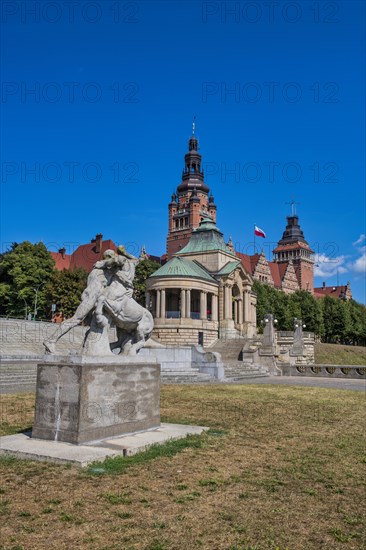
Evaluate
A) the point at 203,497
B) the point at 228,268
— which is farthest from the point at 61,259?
the point at 203,497

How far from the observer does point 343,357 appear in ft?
227

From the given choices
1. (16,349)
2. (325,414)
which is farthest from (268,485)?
(16,349)

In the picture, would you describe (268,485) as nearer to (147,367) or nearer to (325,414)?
(147,367)

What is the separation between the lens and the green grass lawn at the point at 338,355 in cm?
6500

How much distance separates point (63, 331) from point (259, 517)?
193 inches

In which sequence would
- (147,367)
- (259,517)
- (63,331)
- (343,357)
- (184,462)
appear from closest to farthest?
(259,517) < (184,462) < (63,331) < (147,367) < (343,357)

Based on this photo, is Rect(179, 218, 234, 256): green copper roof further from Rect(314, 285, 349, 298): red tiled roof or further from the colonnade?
Rect(314, 285, 349, 298): red tiled roof

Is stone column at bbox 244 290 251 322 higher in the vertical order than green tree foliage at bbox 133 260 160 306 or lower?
lower

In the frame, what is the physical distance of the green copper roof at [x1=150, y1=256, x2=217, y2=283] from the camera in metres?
53.7

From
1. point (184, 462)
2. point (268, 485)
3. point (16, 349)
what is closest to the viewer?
point (268, 485)

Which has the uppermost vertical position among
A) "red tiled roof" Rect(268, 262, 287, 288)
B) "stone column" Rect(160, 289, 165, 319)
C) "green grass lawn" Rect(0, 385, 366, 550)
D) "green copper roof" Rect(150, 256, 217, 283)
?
"red tiled roof" Rect(268, 262, 287, 288)

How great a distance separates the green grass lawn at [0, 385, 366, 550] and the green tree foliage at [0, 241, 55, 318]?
50453mm

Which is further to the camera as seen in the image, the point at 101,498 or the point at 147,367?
the point at 147,367

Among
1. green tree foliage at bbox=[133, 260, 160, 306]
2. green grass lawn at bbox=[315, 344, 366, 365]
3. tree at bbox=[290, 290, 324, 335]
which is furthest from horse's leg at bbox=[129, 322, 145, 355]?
tree at bbox=[290, 290, 324, 335]
